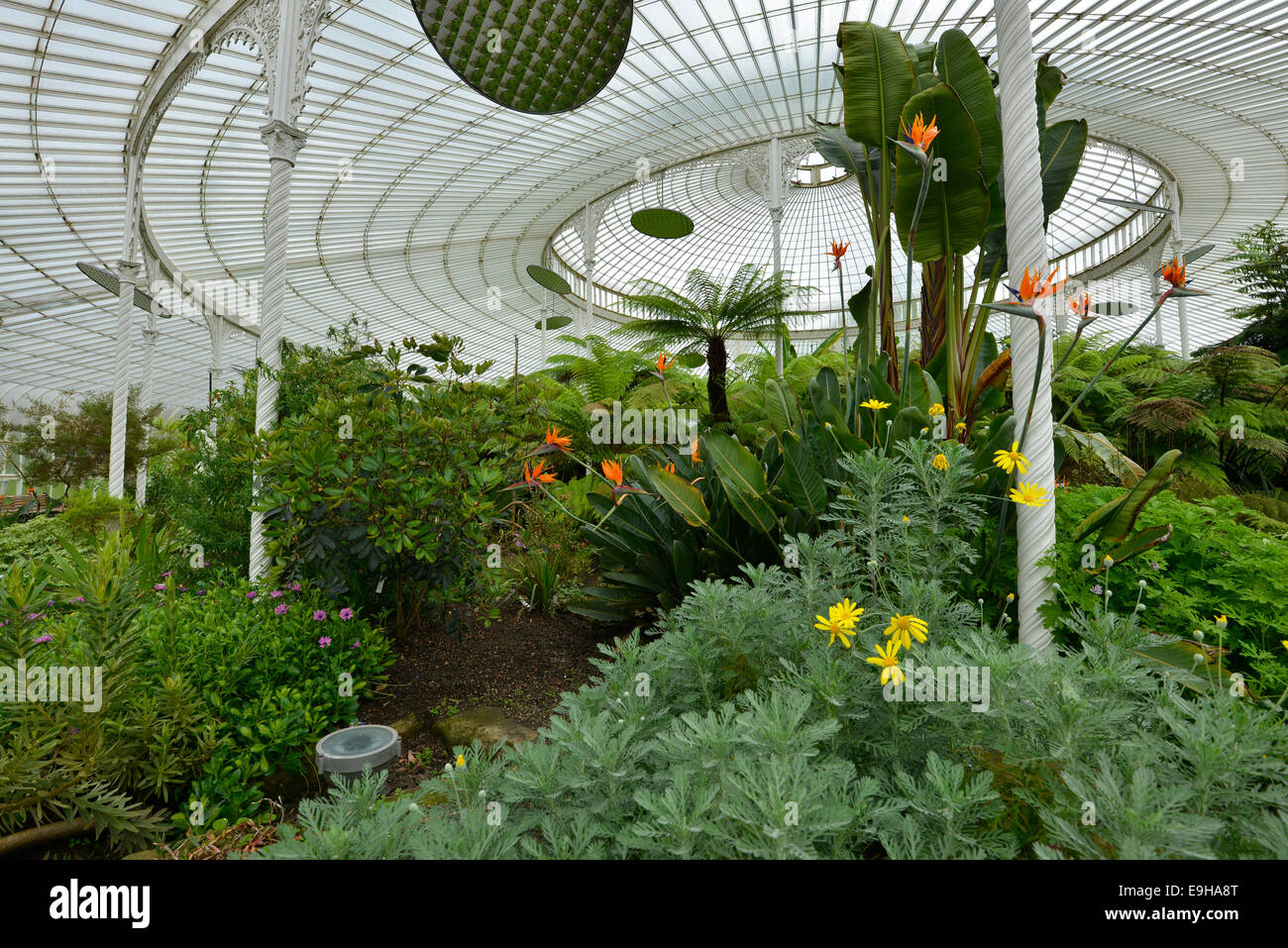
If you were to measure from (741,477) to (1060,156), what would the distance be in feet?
7.75

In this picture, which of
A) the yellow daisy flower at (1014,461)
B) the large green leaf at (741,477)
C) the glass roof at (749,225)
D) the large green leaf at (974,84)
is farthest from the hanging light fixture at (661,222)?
the yellow daisy flower at (1014,461)

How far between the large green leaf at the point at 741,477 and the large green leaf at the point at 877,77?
5.25 ft

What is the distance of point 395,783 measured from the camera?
230 cm

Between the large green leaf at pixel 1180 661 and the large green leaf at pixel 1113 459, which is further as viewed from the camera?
the large green leaf at pixel 1113 459

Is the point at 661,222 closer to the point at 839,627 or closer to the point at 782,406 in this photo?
the point at 782,406

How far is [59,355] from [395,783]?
78.2 feet

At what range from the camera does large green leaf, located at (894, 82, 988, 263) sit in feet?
7.54

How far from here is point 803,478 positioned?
229 centimetres

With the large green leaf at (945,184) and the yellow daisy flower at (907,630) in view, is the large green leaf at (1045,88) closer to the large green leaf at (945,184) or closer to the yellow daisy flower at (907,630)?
the large green leaf at (945,184)

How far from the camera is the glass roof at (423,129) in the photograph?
8094 millimetres

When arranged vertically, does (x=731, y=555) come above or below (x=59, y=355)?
below

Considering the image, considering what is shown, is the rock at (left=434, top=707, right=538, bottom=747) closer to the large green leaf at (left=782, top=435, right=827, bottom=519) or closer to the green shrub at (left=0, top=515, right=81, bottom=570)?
the large green leaf at (left=782, top=435, right=827, bottom=519)

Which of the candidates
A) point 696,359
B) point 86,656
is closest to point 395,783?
point 86,656
